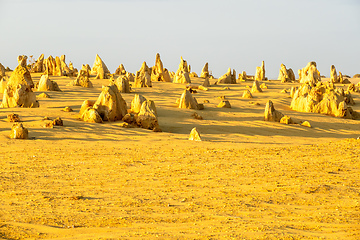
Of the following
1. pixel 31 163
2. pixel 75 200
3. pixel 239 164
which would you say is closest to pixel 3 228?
pixel 75 200

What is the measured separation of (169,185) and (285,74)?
32.7 metres

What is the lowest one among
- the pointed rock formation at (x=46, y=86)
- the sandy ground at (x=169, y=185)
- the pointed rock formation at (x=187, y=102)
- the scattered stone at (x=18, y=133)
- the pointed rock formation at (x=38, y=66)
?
the sandy ground at (x=169, y=185)

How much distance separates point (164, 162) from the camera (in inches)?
334

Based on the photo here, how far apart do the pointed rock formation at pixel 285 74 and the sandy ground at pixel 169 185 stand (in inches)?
990

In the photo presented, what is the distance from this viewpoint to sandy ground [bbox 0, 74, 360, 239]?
4961mm

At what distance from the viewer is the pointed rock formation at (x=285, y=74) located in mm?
37338

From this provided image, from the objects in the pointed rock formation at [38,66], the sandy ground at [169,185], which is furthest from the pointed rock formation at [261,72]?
the sandy ground at [169,185]

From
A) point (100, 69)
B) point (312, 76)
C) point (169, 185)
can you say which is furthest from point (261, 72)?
point (169, 185)

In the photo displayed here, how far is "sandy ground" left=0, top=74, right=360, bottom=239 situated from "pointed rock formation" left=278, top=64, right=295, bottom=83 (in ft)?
82.5

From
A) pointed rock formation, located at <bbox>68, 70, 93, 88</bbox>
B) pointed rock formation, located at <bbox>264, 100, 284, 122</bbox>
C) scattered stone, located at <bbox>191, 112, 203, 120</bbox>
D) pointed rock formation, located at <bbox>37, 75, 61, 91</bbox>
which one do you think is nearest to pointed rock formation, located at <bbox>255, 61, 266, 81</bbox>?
pointed rock formation, located at <bbox>68, 70, 93, 88</bbox>

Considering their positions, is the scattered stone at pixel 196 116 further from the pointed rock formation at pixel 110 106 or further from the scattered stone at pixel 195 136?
the scattered stone at pixel 195 136

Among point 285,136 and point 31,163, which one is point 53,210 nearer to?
point 31,163

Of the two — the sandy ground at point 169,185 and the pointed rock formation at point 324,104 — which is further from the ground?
the pointed rock formation at point 324,104

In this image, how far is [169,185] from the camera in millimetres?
6832
